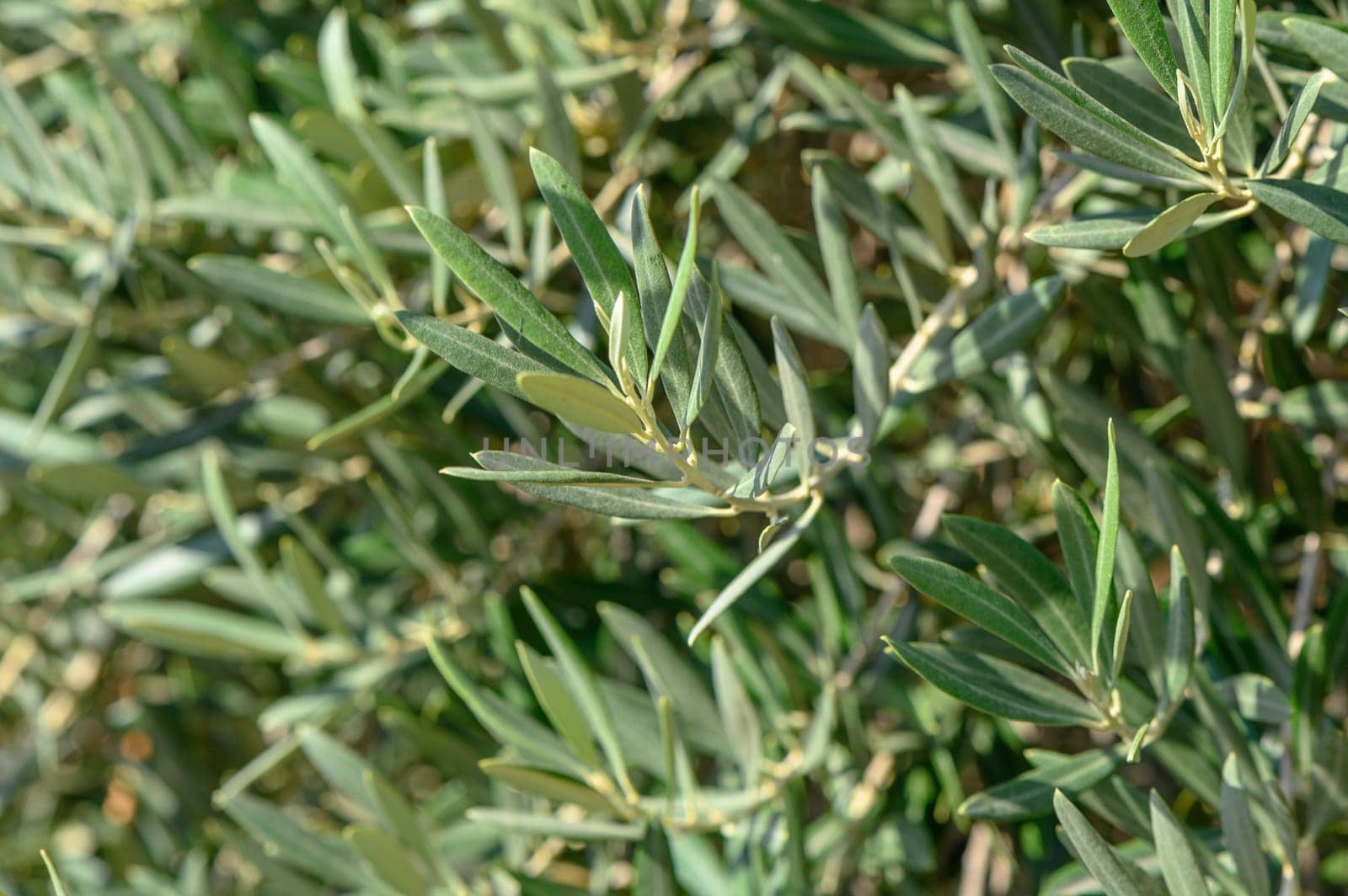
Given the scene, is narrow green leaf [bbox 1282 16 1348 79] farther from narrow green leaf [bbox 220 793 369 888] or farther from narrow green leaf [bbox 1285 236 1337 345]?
narrow green leaf [bbox 220 793 369 888]

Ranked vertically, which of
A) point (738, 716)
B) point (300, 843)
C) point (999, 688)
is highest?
point (999, 688)

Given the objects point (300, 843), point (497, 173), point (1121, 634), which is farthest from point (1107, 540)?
point (300, 843)

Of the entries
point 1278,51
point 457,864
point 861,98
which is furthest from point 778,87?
point 457,864

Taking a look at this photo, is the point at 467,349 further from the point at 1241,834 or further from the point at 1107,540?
the point at 1241,834

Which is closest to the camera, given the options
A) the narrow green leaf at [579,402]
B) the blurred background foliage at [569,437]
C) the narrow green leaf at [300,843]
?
the narrow green leaf at [579,402]

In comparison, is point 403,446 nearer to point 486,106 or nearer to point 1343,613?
point 486,106

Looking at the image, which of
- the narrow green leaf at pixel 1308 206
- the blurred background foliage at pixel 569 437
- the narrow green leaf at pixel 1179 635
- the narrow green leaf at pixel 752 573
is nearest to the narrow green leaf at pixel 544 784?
the blurred background foliage at pixel 569 437

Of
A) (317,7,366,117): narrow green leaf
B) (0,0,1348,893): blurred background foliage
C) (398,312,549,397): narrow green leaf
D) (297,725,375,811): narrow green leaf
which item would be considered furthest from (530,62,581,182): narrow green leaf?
(297,725,375,811): narrow green leaf

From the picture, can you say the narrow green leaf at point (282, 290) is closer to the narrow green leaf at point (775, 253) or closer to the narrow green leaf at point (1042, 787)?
the narrow green leaf at point (775, 253)
